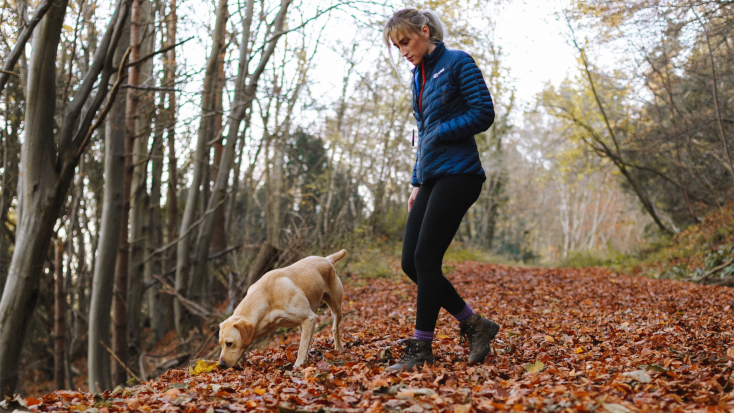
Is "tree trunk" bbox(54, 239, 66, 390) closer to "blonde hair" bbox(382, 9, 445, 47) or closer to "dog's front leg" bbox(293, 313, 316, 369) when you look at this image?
"dog's front leg" bbox(293, 313, 316, 369)

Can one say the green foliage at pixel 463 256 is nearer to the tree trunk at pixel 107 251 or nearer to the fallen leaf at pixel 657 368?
the tree trunk at pixel 107 251

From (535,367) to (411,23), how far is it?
2.50 metres

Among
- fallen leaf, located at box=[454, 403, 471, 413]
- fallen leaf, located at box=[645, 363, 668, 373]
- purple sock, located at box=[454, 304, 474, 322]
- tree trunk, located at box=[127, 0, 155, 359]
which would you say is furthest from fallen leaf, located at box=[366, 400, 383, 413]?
tree trunk, located at box=[127, 0, 155, 359]

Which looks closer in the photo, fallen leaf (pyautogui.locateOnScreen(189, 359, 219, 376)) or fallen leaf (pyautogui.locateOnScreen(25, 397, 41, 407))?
fallen leaf (pyautogui.locateOnScreen(25, 397, 41, 407))

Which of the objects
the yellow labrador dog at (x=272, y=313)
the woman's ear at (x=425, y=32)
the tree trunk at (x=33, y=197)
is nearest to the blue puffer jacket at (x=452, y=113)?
the woman's ear at (x=425, y=32)

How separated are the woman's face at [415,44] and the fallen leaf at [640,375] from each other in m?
2.41

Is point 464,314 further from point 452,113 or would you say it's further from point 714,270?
point 714,270

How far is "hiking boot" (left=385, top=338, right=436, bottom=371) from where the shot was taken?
362cm

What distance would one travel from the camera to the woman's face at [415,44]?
12.1 ft

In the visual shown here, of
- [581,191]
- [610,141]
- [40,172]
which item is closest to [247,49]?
[40,172]

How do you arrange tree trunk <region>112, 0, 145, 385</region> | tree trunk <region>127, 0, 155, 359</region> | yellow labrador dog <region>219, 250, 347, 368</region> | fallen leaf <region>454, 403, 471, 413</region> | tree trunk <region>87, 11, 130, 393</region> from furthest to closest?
tree trunk <region>127, 0, 155, 359</region> < tree trunk <region>112, 0, 145, 385</region> < tree trunk <region>87, 11, 130, 393</region> < yellow labrador dog <region>219, 250, 347, 368</region> < fallen leaf <region>454, 403, 471, 413</region>

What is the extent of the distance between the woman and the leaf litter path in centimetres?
46

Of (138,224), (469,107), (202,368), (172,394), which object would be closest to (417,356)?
(172,394)

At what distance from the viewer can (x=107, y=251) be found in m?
7.57
